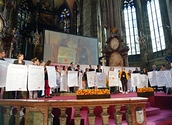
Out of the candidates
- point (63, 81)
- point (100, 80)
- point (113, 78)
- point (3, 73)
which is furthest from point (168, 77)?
point (3, 73)

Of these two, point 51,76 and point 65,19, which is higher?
point 65,19

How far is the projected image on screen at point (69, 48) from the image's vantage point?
1118cm

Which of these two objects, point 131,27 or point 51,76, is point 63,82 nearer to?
point 51,76

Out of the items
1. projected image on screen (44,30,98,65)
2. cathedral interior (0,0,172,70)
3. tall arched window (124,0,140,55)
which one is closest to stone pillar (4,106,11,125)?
projected image on screen (44,30,98,65)

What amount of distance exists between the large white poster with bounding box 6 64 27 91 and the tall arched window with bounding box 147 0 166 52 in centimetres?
1613

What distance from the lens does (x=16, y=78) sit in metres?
3.46

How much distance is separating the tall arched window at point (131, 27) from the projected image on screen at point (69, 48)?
7.85 meters

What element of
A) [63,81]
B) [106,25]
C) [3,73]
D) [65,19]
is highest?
[65,19]

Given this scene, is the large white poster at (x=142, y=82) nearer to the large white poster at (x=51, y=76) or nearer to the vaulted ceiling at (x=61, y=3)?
the large white poster at (x=51, y=76)

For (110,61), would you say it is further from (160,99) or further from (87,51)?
(160,99)

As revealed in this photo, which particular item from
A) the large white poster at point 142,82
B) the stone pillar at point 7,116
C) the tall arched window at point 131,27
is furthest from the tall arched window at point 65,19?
the stone pillar at point 7,116

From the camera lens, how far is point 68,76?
602 centimetres

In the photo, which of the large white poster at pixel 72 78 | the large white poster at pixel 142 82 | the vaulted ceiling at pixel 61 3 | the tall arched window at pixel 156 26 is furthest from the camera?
the vaulted ceiling at pixel 61 3

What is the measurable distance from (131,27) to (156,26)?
3.41m
